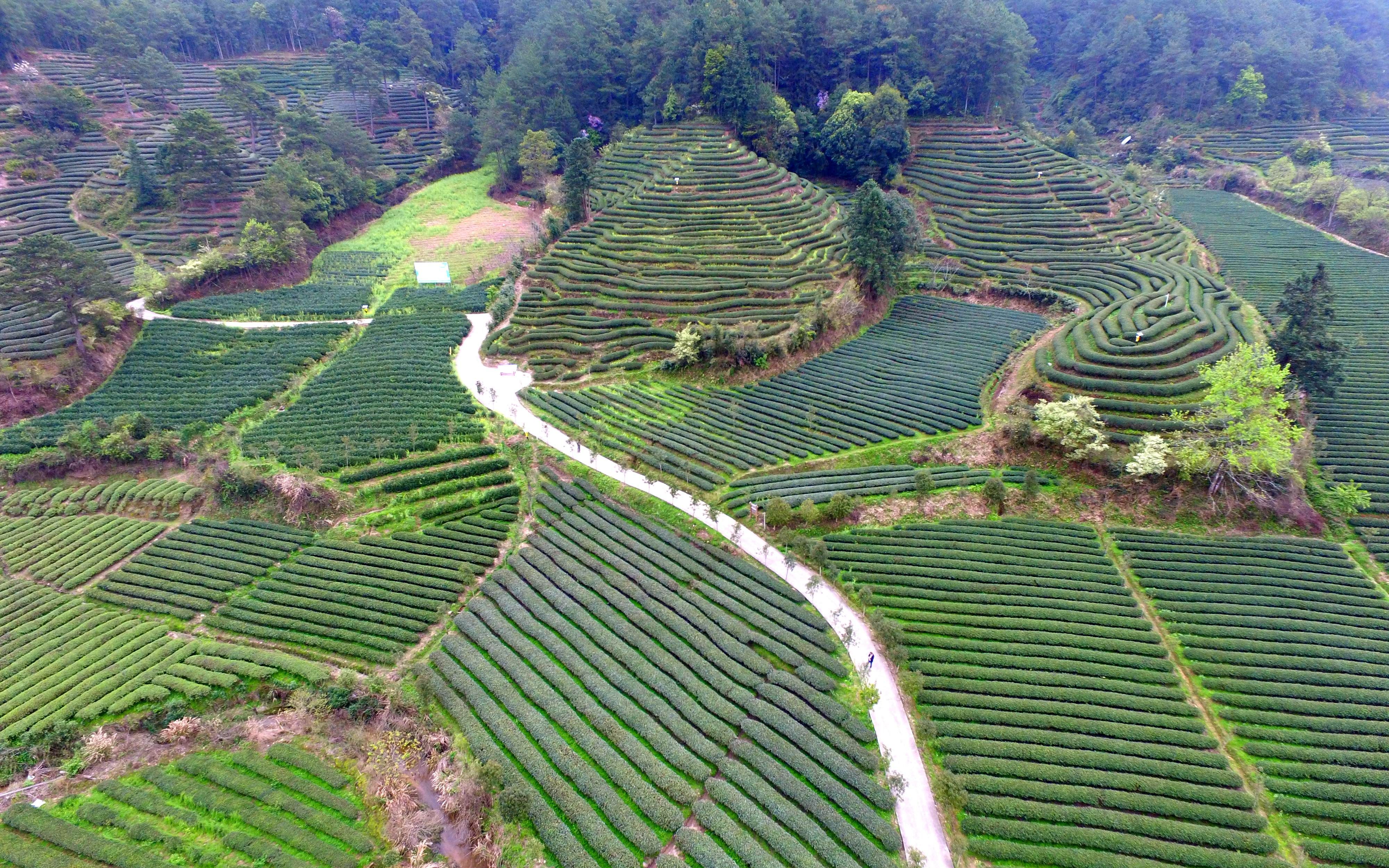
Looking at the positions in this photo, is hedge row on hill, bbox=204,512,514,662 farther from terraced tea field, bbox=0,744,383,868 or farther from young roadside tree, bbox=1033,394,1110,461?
young roadside tree, bbox=1033,394,1110,461

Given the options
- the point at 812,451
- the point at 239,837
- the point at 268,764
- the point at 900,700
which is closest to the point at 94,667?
the point at 268,764

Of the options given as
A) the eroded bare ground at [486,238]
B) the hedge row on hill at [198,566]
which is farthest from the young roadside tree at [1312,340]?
the eroded bare ground at [486,238]

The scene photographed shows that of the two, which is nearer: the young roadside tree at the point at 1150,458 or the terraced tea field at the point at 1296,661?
the terraced tea field at the point at 1296,661

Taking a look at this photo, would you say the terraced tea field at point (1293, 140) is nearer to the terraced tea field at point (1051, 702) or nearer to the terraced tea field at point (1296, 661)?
the terraced tea field at point (1296, 661)

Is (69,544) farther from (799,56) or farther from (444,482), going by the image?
(799,56)

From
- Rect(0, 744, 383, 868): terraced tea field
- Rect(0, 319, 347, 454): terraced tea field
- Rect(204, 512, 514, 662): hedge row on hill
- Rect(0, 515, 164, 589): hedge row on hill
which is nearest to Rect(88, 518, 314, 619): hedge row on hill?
Rect(204, 512, 514, 662): hedge row on hill

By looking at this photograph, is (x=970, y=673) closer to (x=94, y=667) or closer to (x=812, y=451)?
(x=812, y=451)

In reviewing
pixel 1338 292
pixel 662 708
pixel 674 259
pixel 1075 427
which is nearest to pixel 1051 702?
pixel 662 708
